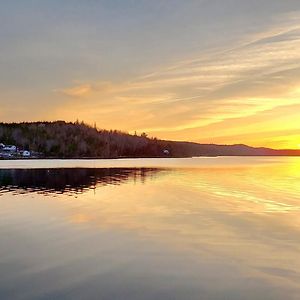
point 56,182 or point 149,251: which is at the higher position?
point 56,182

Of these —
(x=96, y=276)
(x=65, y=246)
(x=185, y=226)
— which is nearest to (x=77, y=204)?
(x=185, y=226)

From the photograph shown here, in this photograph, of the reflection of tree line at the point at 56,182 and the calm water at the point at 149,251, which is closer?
the calm water at the point at 149,251

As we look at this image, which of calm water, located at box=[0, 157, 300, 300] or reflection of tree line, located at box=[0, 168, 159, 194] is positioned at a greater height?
reflection of tree line, located at box=[0, 168, 159, 194]

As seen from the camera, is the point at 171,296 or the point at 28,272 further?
the point at 28,272

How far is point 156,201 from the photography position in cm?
2884

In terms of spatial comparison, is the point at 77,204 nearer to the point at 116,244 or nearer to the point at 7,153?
the point at 116,244

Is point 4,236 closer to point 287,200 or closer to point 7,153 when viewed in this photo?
point 287,200

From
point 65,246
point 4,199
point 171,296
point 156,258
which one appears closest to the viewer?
point 171,296

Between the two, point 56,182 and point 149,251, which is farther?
point 56,182

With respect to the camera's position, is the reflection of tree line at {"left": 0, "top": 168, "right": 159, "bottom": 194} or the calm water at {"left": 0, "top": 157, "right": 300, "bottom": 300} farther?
the reflection of tree line at {"left": 0, "top": 168, "right": 159, "bottom": 194}

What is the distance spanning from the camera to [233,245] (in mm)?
15250

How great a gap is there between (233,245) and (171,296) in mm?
5885

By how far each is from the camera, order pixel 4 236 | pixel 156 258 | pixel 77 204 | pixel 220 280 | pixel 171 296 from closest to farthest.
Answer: pixel 171 296 < pixel 220 280 < pixel 156 258 < pixel 4 236 < pixel 77 204

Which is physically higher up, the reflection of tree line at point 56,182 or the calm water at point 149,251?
the reflection of tree line at point 56,182
